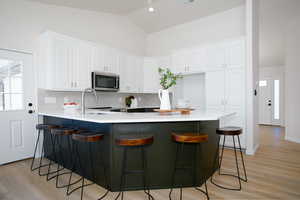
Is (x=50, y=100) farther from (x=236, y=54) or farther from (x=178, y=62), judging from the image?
(x=236, y=54)

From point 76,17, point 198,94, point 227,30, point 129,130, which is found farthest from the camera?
point 198,94

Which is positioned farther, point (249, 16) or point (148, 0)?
point (148, 0)

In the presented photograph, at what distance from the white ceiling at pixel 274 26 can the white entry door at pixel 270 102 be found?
816mm

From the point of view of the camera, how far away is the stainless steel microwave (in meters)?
3.92

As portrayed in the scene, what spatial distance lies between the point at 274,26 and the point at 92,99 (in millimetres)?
5175

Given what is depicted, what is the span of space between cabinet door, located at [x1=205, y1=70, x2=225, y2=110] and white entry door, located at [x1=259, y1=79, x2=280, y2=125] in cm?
459

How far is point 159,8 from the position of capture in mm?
4609

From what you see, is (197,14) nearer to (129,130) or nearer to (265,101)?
(129,130)

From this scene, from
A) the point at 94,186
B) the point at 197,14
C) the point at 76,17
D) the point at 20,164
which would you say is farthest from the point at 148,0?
the point at 20,164

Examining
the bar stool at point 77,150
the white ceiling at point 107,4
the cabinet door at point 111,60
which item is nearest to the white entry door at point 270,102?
the white ceiling at point 107,4

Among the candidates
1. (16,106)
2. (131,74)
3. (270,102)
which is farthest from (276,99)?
(16,106)

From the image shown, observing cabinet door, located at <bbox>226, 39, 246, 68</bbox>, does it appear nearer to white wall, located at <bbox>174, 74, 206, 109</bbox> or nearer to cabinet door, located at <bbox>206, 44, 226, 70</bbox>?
cabinet door, located at <bbox>206, 44, 226, 70</bbox>

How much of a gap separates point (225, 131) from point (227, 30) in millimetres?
2878

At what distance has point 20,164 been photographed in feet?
10.6
